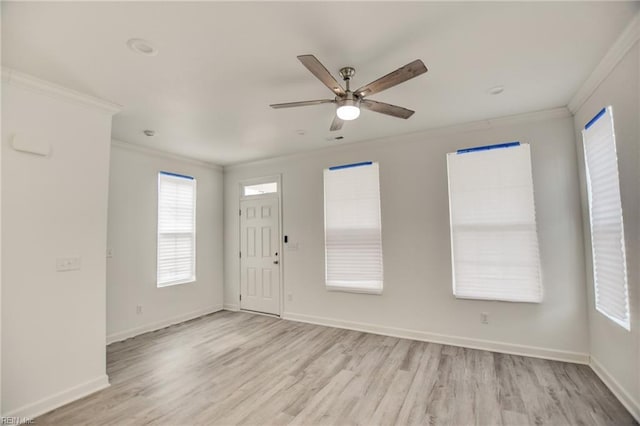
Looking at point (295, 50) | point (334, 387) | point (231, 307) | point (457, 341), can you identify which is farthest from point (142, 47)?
point (231, 307)

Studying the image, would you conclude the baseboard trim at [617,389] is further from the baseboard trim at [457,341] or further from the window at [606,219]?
the window at [606,219]

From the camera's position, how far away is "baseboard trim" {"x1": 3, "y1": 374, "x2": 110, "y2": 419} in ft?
7.45

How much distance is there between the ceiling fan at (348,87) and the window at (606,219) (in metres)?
1.69

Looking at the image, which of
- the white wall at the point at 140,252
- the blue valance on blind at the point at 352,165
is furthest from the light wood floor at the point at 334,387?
the blue valance on blind at the point at 352,165

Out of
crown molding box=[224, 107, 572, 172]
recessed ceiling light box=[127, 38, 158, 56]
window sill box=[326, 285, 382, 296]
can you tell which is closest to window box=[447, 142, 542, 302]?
crown molding box=[224, 107, 572, 172]

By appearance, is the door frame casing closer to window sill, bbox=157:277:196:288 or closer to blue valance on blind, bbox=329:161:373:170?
window sill, bbox=157:277:196:288

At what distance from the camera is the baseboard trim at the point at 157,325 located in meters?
3.93

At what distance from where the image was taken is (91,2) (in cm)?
165

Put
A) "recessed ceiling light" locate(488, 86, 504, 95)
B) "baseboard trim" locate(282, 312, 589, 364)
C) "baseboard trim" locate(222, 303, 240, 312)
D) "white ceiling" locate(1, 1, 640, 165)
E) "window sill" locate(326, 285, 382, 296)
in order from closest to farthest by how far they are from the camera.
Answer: "white ceiling" locate(1, 1, 640, 165) → "recessed ceiling light" locate(488, 86, 504, 95) → "baseboard trim" locate(282, 312, 589, 364) → "window sill" locate(326, 285, 382, 296) → "baseboard trim" locate(222, 303, 240, 312)

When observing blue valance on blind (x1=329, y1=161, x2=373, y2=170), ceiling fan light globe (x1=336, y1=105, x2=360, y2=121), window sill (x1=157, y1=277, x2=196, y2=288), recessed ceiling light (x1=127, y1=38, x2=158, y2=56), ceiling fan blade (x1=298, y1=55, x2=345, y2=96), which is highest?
recessed ceiling light (x1=127, y1=38, x2=158, y2=56)

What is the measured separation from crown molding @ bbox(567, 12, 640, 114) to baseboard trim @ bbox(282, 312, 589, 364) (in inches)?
101

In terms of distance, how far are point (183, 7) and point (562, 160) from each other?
3784 millimetres

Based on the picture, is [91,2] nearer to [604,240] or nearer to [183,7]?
[183,7]

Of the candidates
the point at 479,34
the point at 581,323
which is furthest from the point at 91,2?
the point at 581,323
